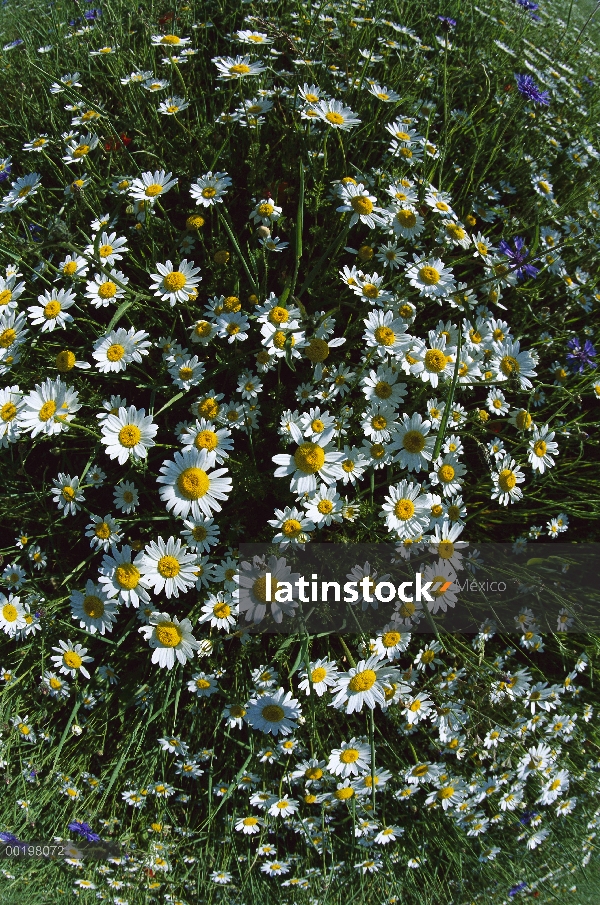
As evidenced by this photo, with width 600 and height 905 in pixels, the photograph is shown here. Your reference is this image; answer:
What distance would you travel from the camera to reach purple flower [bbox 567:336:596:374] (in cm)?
296

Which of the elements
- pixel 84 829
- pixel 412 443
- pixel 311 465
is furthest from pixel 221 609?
pixel 84 829

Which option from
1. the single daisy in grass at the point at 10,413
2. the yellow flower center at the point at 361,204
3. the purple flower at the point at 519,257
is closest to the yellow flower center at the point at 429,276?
the yellow flower center at the point at 361,204

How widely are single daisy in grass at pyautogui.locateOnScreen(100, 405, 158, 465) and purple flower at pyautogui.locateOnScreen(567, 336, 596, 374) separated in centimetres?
219

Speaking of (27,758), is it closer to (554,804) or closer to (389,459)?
(389,459)

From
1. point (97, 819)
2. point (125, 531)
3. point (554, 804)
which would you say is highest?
point (125, 531)

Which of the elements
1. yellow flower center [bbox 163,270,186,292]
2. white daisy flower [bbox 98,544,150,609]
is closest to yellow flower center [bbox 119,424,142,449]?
white daisy flower [bbox 98,544,150,609]

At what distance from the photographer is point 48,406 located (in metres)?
2.37

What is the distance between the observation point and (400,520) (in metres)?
2.27

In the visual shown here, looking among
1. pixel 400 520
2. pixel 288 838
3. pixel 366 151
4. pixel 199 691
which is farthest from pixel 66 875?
pixel 366 151

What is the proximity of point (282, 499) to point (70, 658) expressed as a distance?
3.98ft

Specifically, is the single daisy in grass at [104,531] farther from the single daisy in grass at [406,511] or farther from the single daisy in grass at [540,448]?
the single daisy in grass at [540,448]

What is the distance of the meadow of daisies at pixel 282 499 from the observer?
2.36 m

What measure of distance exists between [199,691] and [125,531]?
30.9 inches

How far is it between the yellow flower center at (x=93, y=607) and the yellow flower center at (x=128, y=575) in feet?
0.85
